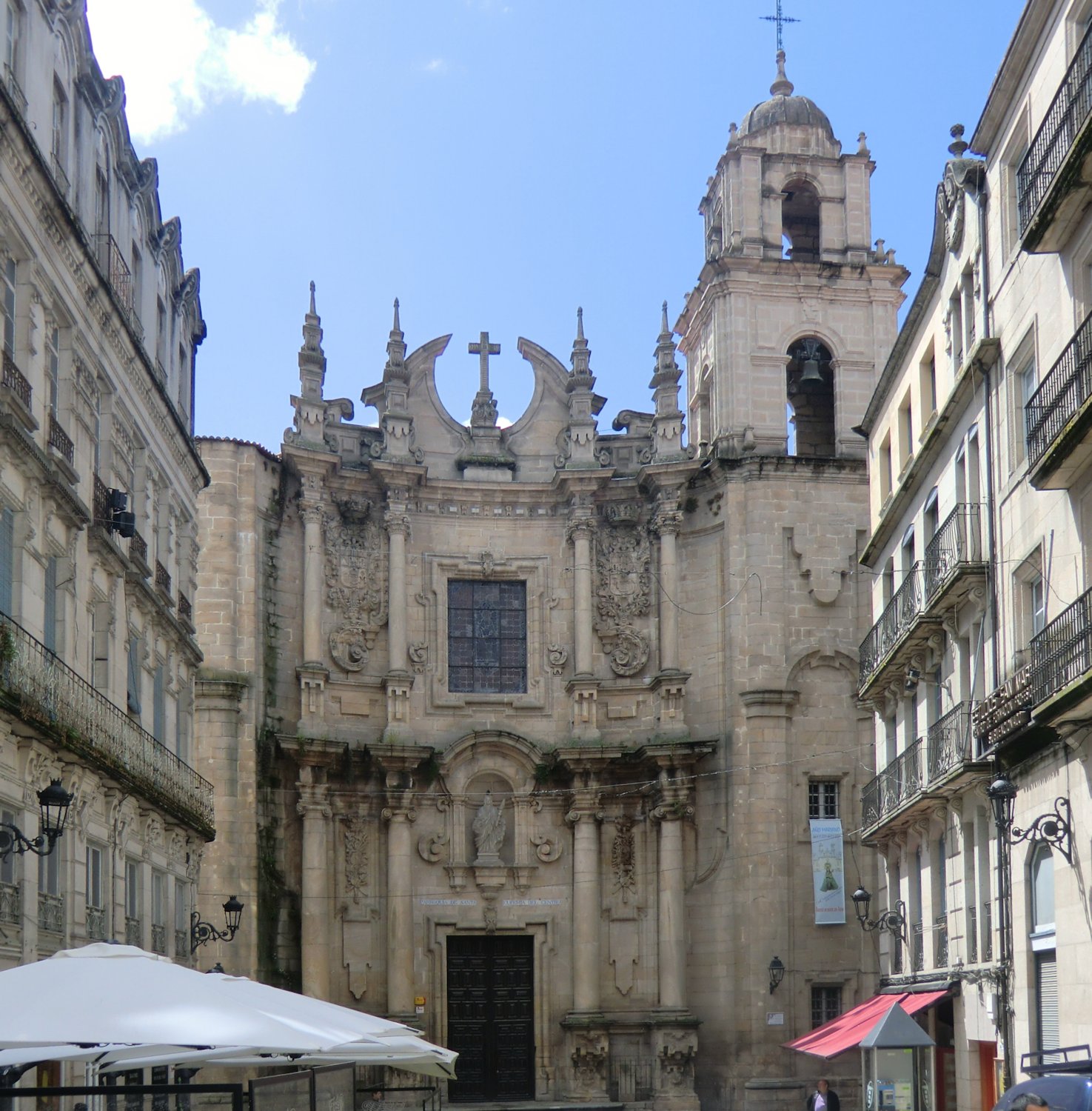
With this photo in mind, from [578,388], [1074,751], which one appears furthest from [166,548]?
[1074,751]

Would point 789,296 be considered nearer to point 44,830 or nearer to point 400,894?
point 400,894

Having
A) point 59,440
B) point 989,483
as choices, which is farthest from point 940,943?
point 59,440

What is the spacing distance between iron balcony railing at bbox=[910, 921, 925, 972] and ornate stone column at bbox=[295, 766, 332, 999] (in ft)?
43.0

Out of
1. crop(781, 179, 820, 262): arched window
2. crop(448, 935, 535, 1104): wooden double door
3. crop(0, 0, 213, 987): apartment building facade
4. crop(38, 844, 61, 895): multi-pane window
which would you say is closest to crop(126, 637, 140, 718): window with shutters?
crop(0, 0, 213, 987): apartment building facade

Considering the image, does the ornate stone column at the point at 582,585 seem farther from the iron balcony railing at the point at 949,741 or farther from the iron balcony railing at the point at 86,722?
the iron balcony railing at the point at 949,741

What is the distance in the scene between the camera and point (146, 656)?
26.5m

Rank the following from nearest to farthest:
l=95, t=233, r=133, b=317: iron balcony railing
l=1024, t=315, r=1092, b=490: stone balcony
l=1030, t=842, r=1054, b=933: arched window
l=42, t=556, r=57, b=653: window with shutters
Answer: l=1024, t=315, r=1092, b=490: stone balcony
l=1030, t=842, r=1054, b=933: arched window
l=42, t=556, r=57, b=653: window with shutters
l=95, t=233, r=133, b=317: iron balcony railing

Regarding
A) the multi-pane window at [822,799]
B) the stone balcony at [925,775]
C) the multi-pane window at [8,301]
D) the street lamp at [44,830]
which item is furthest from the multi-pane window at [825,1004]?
the multi-pane window at [8,301]

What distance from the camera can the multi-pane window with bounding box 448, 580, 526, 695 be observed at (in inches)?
1533

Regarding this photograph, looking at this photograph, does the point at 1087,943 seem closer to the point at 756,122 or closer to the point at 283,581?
the point at 283,581

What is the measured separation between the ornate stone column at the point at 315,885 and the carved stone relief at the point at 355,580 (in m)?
2.89

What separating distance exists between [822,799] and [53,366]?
20475 mm

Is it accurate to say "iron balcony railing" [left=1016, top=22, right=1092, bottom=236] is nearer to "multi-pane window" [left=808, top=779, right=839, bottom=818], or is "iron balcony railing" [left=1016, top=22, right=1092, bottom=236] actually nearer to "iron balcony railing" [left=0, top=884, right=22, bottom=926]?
"iron balcony railing" [left=0, top=884, right=22, bottom=926]

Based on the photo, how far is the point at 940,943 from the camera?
25.1 m
